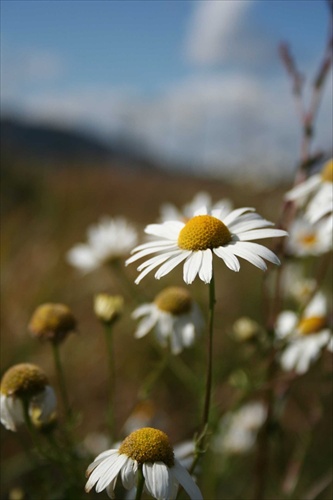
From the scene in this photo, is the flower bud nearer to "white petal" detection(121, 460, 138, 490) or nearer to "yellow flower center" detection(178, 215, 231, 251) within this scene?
"yellow flower center" detection(178, 215, 231, 251)

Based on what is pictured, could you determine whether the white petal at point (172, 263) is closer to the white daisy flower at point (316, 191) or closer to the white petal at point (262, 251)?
the white petal at point (262, 251)

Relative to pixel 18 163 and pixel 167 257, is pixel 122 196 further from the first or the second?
pixel 167 257

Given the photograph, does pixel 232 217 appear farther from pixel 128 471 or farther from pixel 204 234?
pixel 128 471

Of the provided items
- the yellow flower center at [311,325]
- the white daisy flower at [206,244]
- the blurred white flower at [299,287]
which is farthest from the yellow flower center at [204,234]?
the yellow flower center at [311,325]

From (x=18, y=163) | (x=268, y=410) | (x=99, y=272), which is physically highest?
(x=18, y=163)

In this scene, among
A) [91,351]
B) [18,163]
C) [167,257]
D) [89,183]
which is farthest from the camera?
[89,183]

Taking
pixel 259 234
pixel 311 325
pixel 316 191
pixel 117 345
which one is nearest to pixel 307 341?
pixel 311 325

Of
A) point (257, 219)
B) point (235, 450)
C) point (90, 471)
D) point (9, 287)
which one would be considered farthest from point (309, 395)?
point (90, 471)
